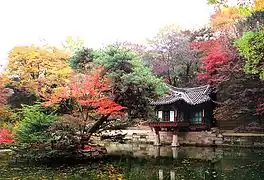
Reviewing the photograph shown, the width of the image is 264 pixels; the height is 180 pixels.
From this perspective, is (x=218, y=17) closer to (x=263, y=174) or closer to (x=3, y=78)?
(x=3, y=78)

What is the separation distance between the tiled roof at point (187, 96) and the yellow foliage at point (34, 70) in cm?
802

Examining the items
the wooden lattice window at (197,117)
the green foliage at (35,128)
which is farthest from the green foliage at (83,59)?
the wooden lattice window at (197,117)

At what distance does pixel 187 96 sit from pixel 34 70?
39.8 ft

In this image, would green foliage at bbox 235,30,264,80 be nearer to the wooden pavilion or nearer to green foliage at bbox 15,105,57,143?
green foliage at bbox 15,105,57,143

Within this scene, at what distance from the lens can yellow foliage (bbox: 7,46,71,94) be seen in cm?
2838

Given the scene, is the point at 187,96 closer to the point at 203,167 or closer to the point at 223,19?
the point at 223,19

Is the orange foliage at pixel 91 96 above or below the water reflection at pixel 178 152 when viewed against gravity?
above

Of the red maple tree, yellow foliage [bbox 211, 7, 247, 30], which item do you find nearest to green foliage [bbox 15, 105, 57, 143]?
the red maple tree

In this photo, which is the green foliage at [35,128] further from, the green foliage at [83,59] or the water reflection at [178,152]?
the water reflection at [178,152]

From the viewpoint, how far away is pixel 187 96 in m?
27.5

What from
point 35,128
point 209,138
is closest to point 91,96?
point 35,128

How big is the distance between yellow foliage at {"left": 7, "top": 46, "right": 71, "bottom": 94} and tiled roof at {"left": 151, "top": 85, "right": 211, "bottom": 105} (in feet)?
26.3

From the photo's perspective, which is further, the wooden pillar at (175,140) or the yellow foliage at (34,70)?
the yellow foliage at (34,70)

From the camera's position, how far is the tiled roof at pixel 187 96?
87.6 ft
